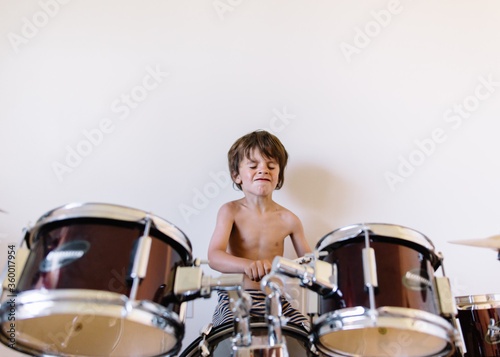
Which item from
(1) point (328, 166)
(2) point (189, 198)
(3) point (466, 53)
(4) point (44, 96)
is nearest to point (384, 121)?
(1) point (328, 166)

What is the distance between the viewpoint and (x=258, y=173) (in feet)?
4.33

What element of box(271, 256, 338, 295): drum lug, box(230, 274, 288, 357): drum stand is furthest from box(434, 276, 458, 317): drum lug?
box(230, 274, 288, 357): drum stand

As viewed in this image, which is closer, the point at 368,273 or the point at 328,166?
the point at 368,273

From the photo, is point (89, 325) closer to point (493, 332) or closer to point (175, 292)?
point (175, 292)

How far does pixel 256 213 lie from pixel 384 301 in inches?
26.2

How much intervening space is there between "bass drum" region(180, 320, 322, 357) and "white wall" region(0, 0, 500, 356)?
0.45 metres

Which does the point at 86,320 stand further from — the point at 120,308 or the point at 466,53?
the point at 466,53

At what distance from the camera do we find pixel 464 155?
1.54 m

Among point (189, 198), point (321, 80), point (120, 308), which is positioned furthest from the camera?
point (321, 80)

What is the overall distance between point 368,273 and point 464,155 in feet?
3.32

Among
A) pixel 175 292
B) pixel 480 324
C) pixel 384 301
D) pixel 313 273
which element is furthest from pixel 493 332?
pixel 175 292

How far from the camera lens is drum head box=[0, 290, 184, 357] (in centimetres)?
69

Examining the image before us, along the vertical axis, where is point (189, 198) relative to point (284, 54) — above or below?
below

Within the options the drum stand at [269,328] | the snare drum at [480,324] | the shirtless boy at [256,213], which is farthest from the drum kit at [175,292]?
the shirtless boy at [256,213]
